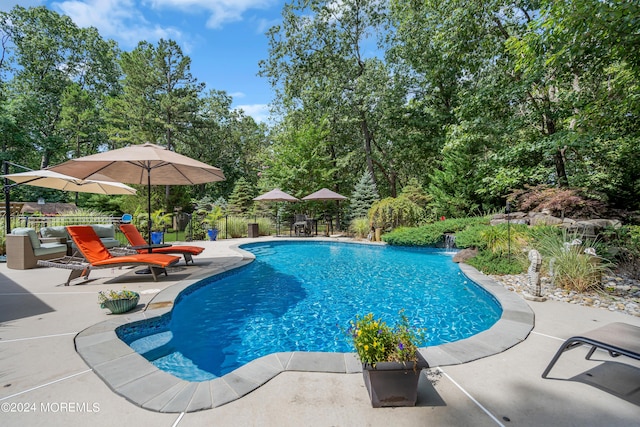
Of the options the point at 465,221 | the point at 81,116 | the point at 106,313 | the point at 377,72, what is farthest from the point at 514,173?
the point at 81,116

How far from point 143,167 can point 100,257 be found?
2002 millimetres

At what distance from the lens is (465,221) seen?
1076cm

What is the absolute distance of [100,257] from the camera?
5.32 metres

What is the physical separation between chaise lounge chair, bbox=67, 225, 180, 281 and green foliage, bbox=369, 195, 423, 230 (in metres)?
8.84

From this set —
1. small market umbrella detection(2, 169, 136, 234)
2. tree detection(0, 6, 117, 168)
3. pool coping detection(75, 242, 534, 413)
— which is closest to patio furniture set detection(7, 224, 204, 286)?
small market umbrella detection(2, 169, 136, 234)

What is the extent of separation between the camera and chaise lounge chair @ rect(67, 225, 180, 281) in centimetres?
505

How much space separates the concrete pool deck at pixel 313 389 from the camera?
72.5 inches

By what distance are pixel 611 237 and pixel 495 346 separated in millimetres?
6581

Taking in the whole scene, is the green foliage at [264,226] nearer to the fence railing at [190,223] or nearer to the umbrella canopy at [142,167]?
the fence railing at [190,223]

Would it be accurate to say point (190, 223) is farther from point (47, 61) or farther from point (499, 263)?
point (47, 61)

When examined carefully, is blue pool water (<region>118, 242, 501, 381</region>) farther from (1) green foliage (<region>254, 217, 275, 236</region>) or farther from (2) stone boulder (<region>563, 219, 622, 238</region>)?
(1) green foliage (<region>254, 217, 275, 236</region>)

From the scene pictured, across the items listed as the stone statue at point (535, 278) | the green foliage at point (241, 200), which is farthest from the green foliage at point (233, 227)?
the stone statue at point (535, 278)

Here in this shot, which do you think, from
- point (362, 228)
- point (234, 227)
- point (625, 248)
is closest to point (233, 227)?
point (234, 227)

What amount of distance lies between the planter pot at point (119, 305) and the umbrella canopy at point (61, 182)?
5.25 metres
